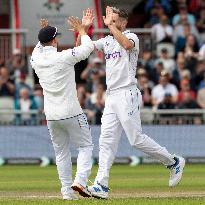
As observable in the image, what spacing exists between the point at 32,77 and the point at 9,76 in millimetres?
964

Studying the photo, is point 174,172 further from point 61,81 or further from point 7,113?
point 7,113

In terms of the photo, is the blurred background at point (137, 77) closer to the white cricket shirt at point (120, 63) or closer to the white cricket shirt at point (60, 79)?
the white cricket shirt at point (120, 63)

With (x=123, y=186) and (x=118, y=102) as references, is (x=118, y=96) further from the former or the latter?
(x=123, y=186)

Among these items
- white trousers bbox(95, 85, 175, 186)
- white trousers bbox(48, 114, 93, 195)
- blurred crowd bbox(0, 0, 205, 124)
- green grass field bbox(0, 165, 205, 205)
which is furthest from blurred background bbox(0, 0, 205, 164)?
white trousers bbox(48, 114, 93, 195)

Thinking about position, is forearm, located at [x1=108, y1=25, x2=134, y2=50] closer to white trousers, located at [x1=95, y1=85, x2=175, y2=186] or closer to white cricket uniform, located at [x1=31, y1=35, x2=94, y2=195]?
white cricket uniform, located at [x1=31, y1=35, x2=94, y2=195]

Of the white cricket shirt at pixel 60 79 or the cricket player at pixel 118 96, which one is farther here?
the cricket player at pixel 118 96

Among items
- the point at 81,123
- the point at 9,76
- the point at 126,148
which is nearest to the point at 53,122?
the point at 81,123

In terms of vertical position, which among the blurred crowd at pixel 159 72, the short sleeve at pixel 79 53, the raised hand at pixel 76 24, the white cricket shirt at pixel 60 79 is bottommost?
the blurred crowd at pixel 159 72

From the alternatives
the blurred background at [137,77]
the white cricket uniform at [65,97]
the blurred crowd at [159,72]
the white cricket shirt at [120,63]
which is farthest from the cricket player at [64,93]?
the blurred crowd at [159,72]

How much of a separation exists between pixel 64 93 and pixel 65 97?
0.19 ft

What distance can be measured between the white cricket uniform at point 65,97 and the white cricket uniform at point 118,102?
391 millimetres

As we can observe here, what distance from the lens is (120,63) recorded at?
1570cm

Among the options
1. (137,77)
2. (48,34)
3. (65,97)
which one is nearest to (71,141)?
(65,97)

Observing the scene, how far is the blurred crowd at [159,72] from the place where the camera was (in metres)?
27.4
